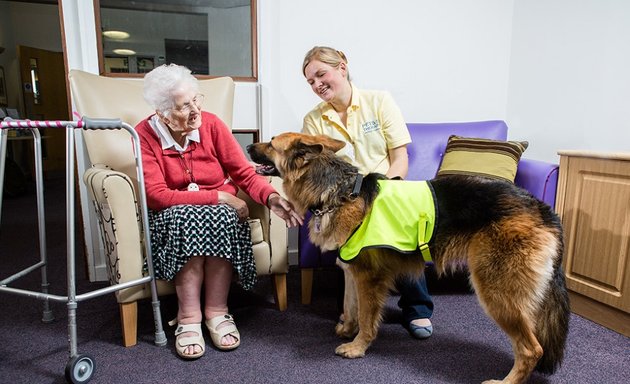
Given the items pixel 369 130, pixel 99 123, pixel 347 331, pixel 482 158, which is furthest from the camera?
pixel 482 158

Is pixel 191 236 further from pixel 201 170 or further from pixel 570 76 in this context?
pixel 570 76

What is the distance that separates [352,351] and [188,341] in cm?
69

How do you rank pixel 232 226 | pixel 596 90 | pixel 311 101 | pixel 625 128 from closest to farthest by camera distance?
pixel 232 226 < pixel 625 128 < pixel 596 90 < pixel 311 101

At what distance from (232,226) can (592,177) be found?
1.70 meters

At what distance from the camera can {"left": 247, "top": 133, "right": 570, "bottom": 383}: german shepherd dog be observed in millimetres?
1413

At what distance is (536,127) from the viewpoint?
2885mm

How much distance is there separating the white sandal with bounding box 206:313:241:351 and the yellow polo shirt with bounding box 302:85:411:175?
98 centimetres

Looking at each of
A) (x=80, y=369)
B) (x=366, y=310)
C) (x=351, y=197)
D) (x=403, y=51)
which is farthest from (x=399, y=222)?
(x=403, y=51)

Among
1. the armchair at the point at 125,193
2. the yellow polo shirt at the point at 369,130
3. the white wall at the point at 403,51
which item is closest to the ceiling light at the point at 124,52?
the armchair at the point at 125,193

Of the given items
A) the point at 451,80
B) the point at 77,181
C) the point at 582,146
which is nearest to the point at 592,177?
the point at 582,146

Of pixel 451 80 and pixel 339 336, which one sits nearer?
pixel 339 336

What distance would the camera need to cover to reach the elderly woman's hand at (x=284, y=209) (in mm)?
1762

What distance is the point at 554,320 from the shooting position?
1431 millimetres

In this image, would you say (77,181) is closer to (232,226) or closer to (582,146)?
(232,226)
